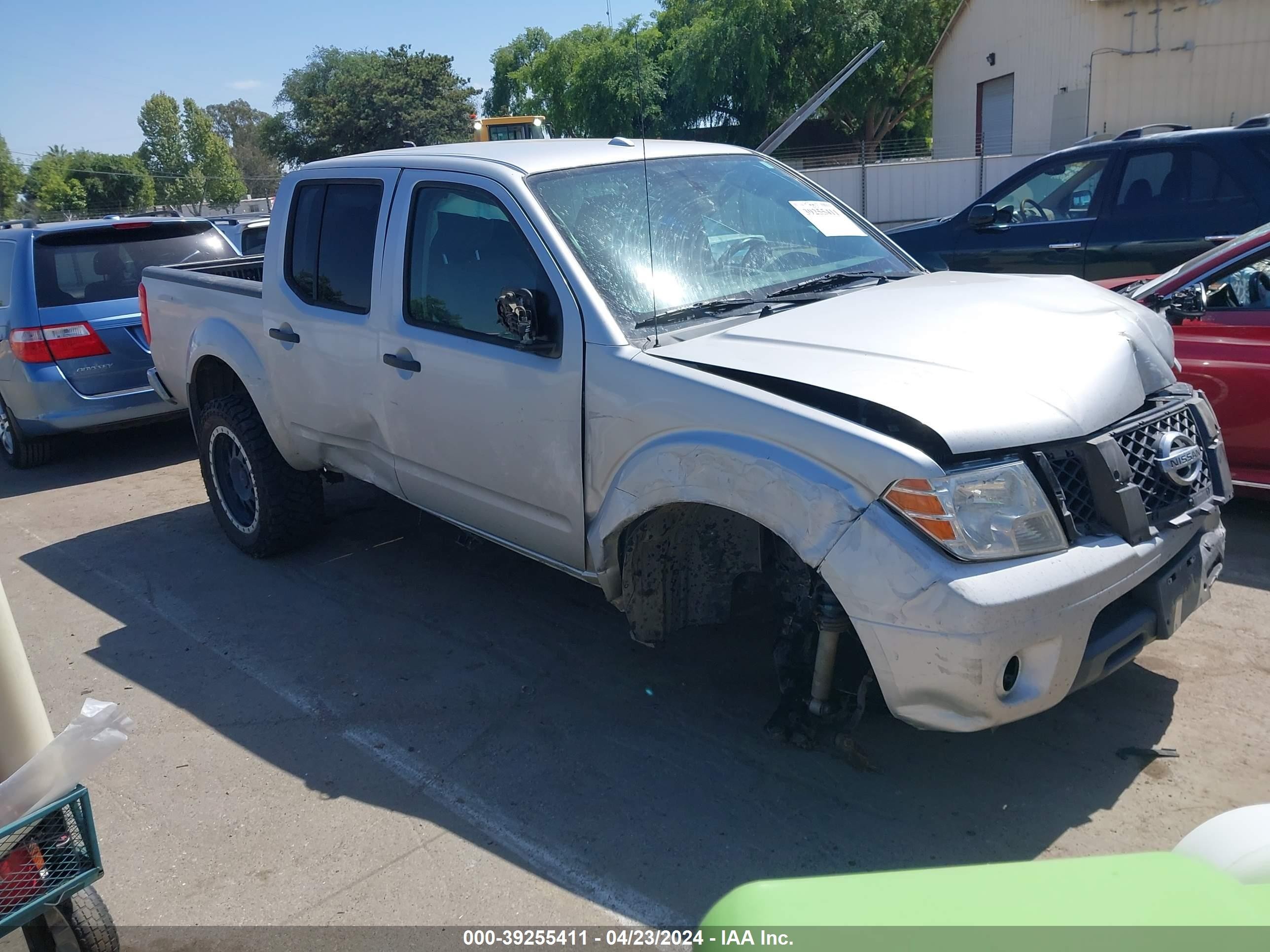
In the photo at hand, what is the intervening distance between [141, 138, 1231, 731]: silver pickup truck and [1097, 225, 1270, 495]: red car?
1556 mm

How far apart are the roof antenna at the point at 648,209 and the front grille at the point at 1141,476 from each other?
4.51ft

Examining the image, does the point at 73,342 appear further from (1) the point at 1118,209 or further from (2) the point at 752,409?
(1) the point at 1118,209

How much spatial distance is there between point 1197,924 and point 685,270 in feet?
10.2

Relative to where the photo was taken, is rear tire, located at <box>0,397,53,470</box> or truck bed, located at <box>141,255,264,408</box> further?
rear tire, located at <box>0,397,53,470</box>

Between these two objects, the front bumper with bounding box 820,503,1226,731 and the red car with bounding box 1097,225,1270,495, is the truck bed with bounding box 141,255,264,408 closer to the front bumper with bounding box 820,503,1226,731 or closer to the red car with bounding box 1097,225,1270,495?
the front bumper with bounding box 820,503,1226,731

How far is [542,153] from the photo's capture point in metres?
4.35

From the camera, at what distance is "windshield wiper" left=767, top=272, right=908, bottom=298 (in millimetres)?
4035

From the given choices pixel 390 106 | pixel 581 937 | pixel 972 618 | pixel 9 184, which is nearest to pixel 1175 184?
pixel 972 618

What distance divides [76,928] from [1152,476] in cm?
328

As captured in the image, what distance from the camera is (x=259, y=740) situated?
13.1 feet

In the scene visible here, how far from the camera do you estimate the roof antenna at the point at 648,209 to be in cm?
356

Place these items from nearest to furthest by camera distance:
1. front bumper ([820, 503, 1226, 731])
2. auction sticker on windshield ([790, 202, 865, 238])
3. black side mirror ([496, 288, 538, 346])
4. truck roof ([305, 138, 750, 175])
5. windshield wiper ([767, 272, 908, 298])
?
front bumper ([820, 503, 1226, 731]) < black side mirror ([496, 288, 538, 346]) < windshield wiper ([767, 272, 908, 298]) < truck roof ([305, 138, 750, 175]) < auction sticker on windshield ([790, 202, 865, 238])

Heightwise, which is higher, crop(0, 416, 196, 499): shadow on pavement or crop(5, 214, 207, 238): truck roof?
crop(5, 214, 207, 238): truck roof

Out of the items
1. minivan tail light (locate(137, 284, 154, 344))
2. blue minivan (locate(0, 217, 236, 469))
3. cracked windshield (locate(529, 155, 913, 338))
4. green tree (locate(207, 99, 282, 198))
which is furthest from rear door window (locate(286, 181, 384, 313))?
green tree (locate(207, 99, 282, 198))
